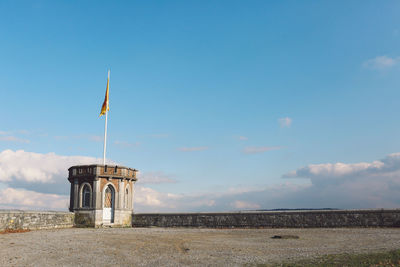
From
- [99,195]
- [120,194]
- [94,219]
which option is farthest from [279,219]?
[94,219]

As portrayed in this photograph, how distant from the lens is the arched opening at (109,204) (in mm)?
27562

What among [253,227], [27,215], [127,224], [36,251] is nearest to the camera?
[36,251]

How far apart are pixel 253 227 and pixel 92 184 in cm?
1330

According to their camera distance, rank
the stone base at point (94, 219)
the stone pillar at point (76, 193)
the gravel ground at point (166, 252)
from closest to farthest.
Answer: the gravel ground at point (166, 252)
the stone base at point (94, 219)
the stone pillar at point (76, 193)

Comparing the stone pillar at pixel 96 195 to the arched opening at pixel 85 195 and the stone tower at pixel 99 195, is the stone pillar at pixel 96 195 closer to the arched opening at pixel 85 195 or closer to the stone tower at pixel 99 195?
the stone tower at pixel 99 195

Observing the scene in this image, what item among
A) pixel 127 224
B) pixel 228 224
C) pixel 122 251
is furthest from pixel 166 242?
pixel 127 224

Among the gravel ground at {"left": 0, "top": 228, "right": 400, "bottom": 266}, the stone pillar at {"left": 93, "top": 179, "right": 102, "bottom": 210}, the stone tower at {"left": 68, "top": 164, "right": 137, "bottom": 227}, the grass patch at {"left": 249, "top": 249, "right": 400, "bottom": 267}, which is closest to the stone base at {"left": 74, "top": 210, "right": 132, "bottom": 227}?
the stone tower at {"left": 68, "top": 164, "right": 137, "bottom": 227}

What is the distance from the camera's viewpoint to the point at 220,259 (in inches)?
429

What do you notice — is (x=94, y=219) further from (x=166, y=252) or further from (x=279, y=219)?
(x=166, y=252)

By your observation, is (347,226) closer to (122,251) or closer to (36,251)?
(122,251)

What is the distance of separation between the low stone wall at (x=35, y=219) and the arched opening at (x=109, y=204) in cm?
266

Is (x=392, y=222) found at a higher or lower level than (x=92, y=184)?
lower

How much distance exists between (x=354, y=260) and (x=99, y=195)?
21.5m

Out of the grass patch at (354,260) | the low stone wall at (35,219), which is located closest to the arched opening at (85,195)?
the low stone wall at (35,219)
